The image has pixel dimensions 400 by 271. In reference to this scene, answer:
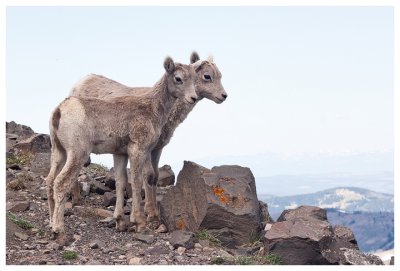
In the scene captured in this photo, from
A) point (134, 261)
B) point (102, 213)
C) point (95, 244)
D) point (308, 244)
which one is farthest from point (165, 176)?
point (308, 244)

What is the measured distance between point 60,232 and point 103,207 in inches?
160

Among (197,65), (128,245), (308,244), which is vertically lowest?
(308,244)

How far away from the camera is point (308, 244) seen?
17203 millimetres

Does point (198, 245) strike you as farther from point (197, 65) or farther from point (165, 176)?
point (165, 176)

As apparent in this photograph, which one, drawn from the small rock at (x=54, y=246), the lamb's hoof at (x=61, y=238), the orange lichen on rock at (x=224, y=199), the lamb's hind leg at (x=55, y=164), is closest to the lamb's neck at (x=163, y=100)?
the orange lichen on rock at (x=224, y=199)

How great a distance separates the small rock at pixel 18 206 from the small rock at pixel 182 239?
196 inches

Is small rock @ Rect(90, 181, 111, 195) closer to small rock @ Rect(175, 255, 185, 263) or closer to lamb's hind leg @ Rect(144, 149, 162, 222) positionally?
lamb's hind leg @ Rect(144, 149, 162, 222)

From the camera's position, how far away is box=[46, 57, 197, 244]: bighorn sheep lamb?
56.5ft

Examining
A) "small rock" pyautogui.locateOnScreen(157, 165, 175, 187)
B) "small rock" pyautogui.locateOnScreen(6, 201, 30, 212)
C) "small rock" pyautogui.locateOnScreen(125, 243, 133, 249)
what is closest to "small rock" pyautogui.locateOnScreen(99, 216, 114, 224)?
"small rock" pyautogui.locateOnScreen(125, 243, 133, 249)

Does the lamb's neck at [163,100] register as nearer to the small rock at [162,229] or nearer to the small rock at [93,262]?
the small rock at [162,229]

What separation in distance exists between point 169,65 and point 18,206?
6267mm

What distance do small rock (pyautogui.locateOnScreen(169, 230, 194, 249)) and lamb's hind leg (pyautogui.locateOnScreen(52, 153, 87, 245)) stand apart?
9.44 feet

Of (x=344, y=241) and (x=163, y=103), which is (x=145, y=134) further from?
(x=344, y=241)

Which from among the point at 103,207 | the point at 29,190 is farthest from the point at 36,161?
the point at 103,207
